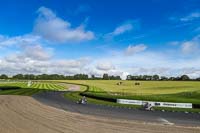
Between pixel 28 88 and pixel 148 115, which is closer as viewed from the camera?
pixel 148 115

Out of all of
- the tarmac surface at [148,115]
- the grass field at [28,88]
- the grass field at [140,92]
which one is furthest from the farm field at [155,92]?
the tarmac surface at [148,115]

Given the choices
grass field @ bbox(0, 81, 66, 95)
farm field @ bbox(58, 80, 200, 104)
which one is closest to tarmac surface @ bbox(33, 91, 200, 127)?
farm field @ bbox(58, 80, 200, 104)

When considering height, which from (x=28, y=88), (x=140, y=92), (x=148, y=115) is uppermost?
(x=28, y=88)

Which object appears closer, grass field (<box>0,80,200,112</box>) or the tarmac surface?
the tarmac surface

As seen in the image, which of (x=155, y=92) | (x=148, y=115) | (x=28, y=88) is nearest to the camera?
(x=148, y=115)

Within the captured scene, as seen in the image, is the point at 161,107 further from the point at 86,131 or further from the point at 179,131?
the point at 86,131

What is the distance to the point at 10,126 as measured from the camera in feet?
79.3

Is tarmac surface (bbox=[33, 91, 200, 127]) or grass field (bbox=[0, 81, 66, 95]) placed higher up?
grass field (bbox=[0, 81, 66, 95])

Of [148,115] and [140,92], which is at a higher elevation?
[140,92]

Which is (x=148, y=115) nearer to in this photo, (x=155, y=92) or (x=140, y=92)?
(x=140, y=92)

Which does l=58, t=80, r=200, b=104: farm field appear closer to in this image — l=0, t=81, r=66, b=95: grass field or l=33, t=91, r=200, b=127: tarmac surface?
l=0, t=81, r=66, b=95: grass field

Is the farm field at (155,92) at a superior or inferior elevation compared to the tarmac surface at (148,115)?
superior

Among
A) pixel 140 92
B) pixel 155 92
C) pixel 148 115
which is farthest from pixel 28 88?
pixel 148 115

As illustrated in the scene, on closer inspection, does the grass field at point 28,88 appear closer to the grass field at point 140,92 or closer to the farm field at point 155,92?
the grass field at point 140,92
